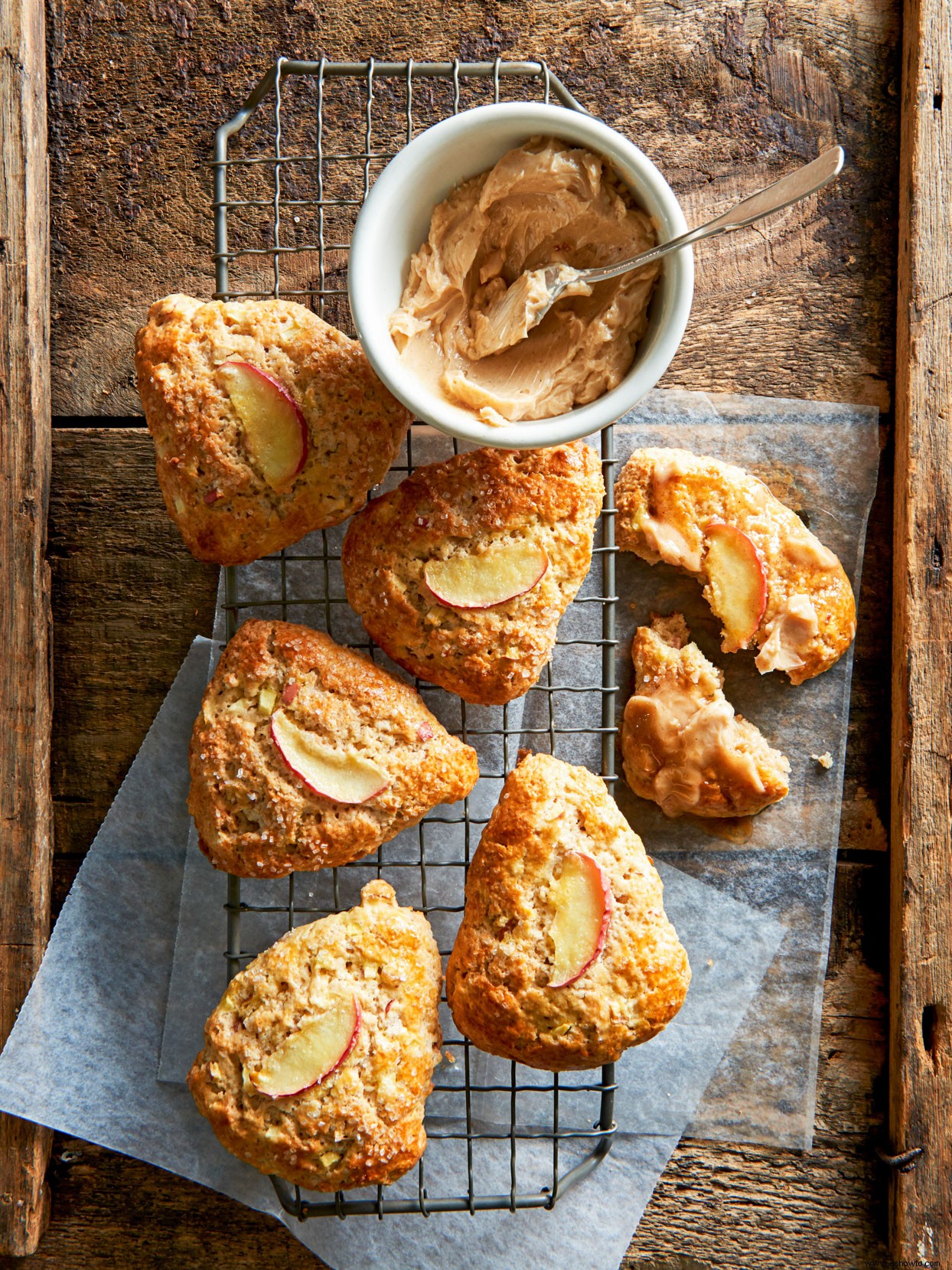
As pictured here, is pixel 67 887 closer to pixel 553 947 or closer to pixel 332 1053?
pixel 332 1053

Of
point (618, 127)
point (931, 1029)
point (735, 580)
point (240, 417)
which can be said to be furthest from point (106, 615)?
point (931, 1029)

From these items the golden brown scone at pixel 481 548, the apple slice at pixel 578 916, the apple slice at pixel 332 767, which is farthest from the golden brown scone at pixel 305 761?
the apple slice at pixel 578 916

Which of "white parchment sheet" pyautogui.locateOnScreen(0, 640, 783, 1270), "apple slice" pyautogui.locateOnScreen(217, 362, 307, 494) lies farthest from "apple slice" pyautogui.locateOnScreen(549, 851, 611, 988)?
"apple slice" pyautogui.locateOnScreen(217, 362, 307, 494)

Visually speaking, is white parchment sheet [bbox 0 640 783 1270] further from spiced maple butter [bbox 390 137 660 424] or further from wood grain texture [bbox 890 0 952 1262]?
spiced maple butter [bbox 390 137 660 424]

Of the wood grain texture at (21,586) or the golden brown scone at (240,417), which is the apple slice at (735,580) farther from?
the wood grain texture at (21,586)

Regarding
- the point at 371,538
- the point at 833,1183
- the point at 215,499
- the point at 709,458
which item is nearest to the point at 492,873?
the point at 371,538

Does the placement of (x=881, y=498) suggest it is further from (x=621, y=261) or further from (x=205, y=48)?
(x=205, y=48)
